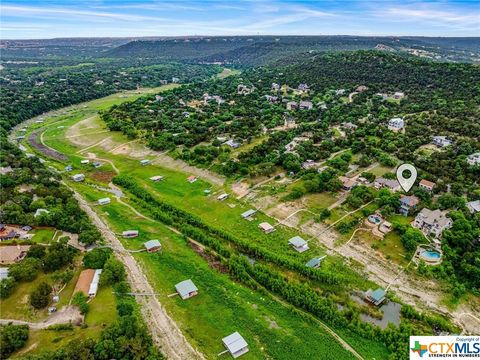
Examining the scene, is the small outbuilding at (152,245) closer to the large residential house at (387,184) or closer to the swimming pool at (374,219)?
the swimming pool at (374,219)

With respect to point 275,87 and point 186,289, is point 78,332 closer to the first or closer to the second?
point 186,289

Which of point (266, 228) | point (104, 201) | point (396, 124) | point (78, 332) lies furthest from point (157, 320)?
point (396, 124)

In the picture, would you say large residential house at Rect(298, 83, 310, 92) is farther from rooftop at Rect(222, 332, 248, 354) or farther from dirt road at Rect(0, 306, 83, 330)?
dirt road at Rect(0, 306, 83, 330)

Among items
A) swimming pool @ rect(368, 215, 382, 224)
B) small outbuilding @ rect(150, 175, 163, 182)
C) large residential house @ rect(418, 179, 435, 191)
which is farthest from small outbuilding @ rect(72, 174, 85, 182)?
large residential house @ rect(418, 179, 435, 191)

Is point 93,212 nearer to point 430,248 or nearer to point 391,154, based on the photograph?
point 430,248

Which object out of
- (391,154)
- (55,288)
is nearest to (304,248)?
(55,288)
